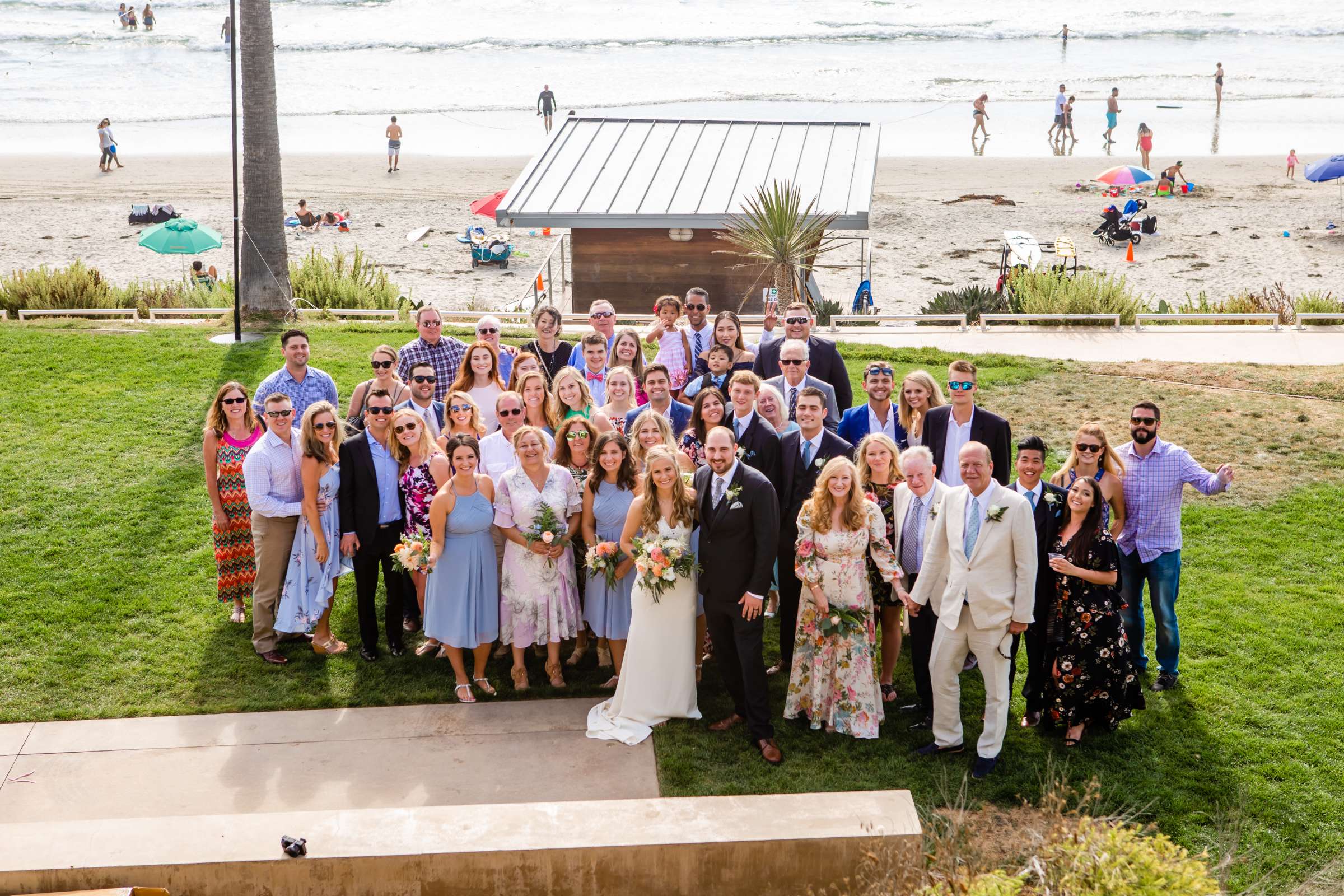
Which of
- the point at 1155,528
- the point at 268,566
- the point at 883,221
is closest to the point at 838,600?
the point at 1155,528

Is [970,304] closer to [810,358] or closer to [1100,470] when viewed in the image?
[810,358]

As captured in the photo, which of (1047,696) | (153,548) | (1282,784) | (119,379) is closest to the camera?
(1282,784)

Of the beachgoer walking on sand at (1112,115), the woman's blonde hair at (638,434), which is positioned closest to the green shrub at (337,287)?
the woman's blonde hair at (638,434)

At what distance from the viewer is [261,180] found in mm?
17953

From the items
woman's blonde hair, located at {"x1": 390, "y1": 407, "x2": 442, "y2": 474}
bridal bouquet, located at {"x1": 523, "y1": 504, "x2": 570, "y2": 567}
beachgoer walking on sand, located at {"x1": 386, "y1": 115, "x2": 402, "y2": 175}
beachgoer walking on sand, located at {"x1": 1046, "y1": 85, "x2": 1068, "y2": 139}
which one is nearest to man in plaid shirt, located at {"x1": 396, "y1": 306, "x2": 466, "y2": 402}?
woman's blonde hair, located at {"x1": 390, "y1": 407, "x2": 442, "y2": 474}

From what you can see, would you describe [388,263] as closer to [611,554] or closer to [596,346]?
[596,346]

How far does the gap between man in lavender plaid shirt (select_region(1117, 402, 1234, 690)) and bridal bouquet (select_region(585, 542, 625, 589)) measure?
337 centimetres

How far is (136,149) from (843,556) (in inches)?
1527

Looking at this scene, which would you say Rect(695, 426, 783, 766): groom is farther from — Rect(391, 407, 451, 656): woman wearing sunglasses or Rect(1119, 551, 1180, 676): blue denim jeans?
Rect(1119, 551, 1180, 676): blue denim jeans

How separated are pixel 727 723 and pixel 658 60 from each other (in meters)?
57.0

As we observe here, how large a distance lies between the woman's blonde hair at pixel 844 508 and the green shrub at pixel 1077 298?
1143cm

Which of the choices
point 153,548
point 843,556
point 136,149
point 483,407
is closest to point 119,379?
point 153,548

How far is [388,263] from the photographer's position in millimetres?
25219

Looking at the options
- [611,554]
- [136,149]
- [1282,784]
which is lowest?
[1282,784]
